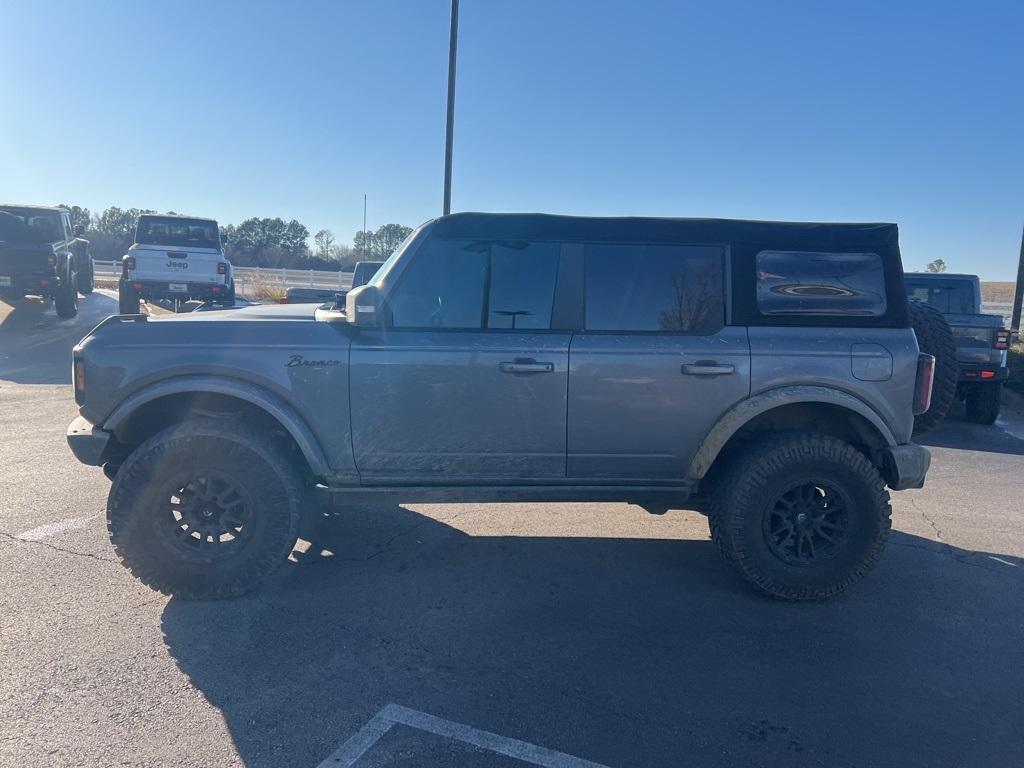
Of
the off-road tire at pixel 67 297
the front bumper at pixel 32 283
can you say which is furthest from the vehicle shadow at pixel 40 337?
the front bumper at pixel 32 283

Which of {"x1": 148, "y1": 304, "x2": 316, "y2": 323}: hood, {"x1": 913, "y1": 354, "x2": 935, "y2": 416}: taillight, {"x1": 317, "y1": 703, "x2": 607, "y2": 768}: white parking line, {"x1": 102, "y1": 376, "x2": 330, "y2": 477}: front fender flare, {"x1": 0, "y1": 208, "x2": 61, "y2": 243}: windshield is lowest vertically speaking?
{"x1": 317, "y1": 703, "x2": 607, "y2": 768}: white parking line

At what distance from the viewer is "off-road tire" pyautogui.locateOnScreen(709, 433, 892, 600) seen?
13.8ft

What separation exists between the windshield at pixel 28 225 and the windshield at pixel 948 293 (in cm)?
1614

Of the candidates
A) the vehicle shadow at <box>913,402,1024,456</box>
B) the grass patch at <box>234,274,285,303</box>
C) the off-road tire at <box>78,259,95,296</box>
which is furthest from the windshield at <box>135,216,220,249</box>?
the vehicle shadow at <box>913,402,1024,456</box>

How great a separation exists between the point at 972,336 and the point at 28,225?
17032 millimetres

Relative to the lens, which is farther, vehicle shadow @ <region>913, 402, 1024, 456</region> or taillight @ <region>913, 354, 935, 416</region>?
vehicle shadow @ <region>913, 402, 1024, 456</region>

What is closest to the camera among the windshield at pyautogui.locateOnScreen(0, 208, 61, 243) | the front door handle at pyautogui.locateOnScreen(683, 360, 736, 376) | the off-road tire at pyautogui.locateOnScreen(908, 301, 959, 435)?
the front door handle at pyautogui.locateOnScreen(683, 360, 736, 376)

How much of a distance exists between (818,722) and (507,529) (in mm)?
2644

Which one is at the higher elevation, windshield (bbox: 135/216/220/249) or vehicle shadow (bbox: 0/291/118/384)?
windshield (bbox: 135/216/220/249)

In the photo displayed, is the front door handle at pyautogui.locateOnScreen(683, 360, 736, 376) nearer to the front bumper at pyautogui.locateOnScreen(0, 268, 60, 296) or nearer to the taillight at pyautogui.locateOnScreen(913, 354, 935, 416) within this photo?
the taillight at pyautogui.locateOnScreen(913, 354, 935, 416)

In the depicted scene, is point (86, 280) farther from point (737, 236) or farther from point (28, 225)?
point (737, 236)

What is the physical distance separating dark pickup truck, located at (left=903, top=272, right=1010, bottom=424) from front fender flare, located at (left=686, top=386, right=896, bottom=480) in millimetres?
4840

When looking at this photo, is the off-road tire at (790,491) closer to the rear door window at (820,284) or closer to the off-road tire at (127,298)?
the rear door window at (820,284)

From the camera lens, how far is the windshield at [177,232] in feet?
55.0
